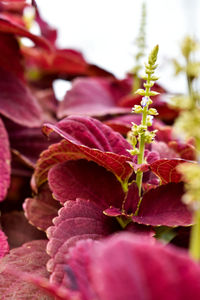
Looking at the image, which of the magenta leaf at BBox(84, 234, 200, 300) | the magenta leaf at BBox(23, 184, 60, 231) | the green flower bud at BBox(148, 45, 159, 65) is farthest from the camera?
the magenta leaf at BBox(23, 184, 60, 231)

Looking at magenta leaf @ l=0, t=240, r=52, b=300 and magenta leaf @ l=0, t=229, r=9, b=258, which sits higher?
magenta leaf @ l=0, t=229, r=9, b=258

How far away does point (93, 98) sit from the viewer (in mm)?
773

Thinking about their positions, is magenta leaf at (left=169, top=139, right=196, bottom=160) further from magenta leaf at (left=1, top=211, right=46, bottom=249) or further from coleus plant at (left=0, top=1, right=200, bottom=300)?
magenta leaf at (left=1, top=211, right=46, bottom=249)

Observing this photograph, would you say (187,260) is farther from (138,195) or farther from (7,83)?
(7,83)

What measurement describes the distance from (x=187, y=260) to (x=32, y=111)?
1.52 feet

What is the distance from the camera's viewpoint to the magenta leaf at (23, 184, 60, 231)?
0.47 m

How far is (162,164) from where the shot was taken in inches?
15.8

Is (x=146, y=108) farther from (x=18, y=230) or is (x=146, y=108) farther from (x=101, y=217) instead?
(x=18, y=230)

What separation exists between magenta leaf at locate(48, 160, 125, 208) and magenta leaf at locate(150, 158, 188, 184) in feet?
0.15

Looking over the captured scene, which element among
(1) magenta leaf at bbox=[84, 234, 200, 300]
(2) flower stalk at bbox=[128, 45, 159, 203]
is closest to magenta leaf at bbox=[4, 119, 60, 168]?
(2) flower stalk at bbox=[128, 45, 159, 203]

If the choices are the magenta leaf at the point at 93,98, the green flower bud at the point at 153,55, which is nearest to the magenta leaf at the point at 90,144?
the green flower bud at the point at 153,55

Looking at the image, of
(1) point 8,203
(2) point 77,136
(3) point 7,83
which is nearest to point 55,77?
(3) point 7,83

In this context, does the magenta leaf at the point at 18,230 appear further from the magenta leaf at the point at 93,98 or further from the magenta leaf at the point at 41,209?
the magenta leaf at the point at 93,98

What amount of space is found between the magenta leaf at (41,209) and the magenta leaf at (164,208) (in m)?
0.11
